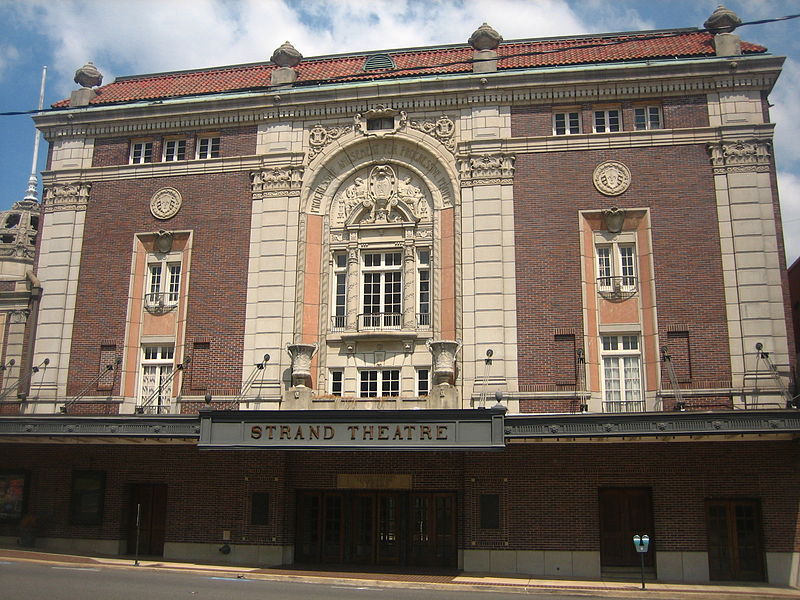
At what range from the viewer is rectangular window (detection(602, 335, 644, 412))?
2438 cm

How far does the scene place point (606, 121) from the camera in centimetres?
2666

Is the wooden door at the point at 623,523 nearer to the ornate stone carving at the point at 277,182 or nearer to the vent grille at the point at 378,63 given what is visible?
the ornate stone carving at the point at 277,182

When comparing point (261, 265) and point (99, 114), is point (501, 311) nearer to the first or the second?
point (261, 265)

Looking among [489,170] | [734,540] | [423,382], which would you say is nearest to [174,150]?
[489,170]

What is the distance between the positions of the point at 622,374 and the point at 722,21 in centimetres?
1219

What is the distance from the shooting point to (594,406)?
24109mm

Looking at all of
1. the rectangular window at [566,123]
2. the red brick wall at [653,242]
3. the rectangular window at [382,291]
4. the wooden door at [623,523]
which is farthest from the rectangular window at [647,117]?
the wooden door at [623,523]

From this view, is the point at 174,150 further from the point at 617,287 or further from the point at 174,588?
the point at 174,588

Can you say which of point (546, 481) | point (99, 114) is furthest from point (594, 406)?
point (99, 114)

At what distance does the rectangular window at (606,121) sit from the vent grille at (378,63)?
8.47 metres

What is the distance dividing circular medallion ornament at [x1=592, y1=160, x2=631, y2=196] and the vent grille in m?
9.58

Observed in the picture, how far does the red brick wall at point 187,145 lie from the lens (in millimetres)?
28641

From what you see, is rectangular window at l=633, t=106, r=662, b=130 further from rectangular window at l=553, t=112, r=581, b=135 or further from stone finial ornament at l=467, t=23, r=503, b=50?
stone finial ornament at l=467, t=23, r=503, b=50

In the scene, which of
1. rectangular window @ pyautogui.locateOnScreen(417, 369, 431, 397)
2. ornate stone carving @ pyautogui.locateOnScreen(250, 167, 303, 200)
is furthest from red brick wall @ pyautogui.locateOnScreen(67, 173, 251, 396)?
rectangular window @ pyautogui.locateOnScreen(417, 369, 431, 397)
